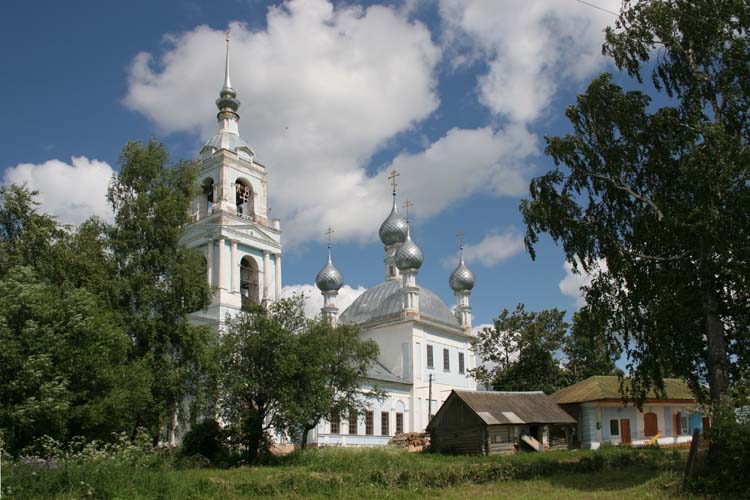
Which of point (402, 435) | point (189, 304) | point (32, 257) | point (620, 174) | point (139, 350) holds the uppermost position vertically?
point (620, 174)

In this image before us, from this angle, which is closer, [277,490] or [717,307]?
[277,490]

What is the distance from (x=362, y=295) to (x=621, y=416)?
20740mm

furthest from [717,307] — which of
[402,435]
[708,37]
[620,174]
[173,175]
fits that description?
[402,435]

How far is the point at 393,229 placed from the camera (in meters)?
51.6

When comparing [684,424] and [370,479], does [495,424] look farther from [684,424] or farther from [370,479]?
[684,424]

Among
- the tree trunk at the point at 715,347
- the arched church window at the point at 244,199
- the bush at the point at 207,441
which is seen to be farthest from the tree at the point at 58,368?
the arched church window at the point at 244,199

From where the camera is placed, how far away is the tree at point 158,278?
22734 mm

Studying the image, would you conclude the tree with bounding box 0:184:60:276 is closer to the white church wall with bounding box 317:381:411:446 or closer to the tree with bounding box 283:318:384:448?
the tree with bounding box 283:318:384:448

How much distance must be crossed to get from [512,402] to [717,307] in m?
14.3

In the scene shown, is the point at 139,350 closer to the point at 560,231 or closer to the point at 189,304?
the point at 189,304

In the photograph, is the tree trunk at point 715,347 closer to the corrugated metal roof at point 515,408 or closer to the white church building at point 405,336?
the corrugated metal roof at point 515,408

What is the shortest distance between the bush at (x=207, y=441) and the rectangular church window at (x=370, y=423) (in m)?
14.9

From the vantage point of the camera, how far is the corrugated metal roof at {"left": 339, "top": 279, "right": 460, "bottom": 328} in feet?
154

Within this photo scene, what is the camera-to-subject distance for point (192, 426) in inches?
983
